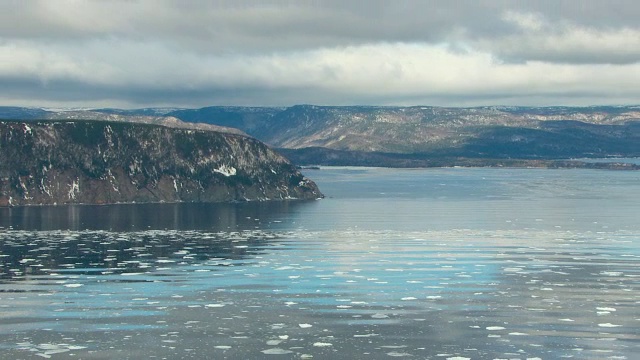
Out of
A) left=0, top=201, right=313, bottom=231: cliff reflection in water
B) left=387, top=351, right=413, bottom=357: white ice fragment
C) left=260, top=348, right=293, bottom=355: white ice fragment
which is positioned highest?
left=387, top=351, right=413, bottom=357: white ice fragment

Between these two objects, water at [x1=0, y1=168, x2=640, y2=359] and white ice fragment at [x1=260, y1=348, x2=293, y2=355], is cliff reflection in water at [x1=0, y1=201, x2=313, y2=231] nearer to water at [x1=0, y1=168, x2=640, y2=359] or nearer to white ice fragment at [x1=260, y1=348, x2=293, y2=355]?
water at [x1=0, y1=168, x2=640, y2=359]

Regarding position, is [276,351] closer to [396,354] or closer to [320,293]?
[396,354]

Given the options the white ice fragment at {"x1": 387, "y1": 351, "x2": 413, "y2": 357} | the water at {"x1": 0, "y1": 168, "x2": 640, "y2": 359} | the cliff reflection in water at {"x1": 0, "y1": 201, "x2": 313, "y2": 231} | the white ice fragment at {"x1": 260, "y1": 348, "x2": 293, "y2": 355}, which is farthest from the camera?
the cliff reflection in water at {"x1": 0, "y1": 201, "x2": 313, "y2": 231}

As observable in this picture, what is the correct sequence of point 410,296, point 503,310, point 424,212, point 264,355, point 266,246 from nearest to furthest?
1. point 264,355
2. point 503,310
3. point 410,296
4. point 266,246
5. point 424,212

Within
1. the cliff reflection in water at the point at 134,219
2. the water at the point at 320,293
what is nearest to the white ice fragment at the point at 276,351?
the water at the point at 320,293

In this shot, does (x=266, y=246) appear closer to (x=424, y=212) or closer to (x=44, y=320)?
(x=44, y=320)

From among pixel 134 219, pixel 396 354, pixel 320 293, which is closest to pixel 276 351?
pixel 396 354

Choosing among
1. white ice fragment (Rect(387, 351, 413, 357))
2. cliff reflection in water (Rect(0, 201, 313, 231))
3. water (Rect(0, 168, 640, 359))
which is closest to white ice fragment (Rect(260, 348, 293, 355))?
water (Rect(0, 168, 640, 359))

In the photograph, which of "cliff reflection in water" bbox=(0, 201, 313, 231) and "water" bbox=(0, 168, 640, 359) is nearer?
"water" bbox=(0, 168, 640, 359)

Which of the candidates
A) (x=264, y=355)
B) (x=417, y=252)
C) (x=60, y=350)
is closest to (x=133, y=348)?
(x=60, y=350)

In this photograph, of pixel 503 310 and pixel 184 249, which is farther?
pixel 184 249
